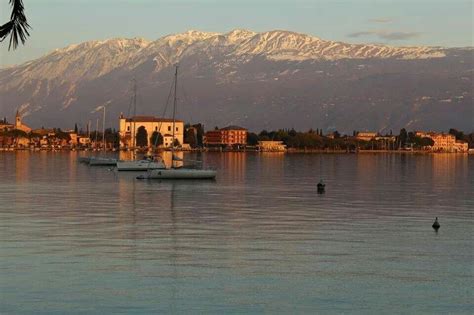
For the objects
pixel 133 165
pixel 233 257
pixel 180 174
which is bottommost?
pixel 233 257

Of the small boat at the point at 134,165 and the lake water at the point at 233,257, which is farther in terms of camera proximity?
the small boat at the point at 134,165

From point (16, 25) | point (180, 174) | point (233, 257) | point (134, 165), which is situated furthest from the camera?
point (134, 165)

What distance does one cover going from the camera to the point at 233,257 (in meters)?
21.0

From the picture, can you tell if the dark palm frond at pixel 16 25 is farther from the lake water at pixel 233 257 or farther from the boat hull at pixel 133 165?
the boat hull at pixel 133 165

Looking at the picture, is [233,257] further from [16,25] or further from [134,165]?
[134,165]

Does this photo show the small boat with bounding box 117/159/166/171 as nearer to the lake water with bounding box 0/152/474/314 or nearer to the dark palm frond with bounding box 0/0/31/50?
the lake water with bounding box 0/152/474/314

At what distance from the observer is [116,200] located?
41.1 metres

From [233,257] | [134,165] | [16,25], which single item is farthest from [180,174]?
[16,25]

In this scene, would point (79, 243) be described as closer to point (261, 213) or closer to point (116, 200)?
point (261, 213)

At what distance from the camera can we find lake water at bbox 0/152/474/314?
15570mm

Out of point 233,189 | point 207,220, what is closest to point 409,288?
point 207,220

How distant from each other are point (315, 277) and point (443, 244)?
7.42m

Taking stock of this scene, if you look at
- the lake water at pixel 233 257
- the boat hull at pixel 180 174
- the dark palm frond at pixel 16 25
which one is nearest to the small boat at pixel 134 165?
the boat hull at pixel 180 174

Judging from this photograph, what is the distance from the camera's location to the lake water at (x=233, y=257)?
15570 millimetres
